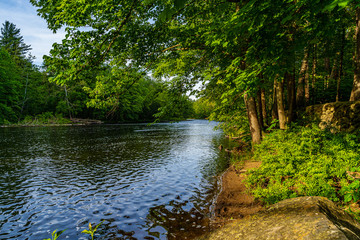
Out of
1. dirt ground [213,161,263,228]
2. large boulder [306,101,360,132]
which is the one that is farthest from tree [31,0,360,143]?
dirt ground [213,161,263,228]

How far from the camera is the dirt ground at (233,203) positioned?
6097mm

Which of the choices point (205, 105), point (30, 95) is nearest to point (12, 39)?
point (30, 95)

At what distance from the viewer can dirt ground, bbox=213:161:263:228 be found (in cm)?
610

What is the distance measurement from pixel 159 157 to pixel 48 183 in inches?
302

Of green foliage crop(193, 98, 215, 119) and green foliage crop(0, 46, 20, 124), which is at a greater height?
green foliage crop(0, 46, 20, 124)

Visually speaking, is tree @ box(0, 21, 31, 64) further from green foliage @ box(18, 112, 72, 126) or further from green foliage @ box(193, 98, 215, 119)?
green foliage @ box(193, 98, 215, 119)

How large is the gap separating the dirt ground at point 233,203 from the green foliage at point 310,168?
412 millimetres

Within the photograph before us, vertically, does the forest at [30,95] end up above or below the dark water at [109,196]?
above

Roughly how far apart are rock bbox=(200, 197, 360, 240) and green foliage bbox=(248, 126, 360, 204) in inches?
47.5

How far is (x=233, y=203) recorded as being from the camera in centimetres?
705

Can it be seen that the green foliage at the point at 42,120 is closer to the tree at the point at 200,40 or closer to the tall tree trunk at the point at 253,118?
the tree at the point at 200,40

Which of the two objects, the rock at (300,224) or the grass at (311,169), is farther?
the grass at (311,169)

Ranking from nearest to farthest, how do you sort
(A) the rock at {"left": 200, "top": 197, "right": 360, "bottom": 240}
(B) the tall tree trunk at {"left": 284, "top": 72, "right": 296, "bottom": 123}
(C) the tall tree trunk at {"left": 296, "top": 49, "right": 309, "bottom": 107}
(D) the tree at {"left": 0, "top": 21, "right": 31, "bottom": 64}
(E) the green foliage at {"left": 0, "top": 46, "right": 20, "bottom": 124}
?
1. (A) the rock at {"left": 200, "top": 197, "right": 360, "bottom": 240}
2. (B) the tall tree trunk at {"left": 284, "top": 72, "right": 296, "bottom": 123}
3. (C) the tall tree trunk at {"left": 296, "top": 49, "right": 309, "bottom": 107}
4. (E) the green foliage at {"left": 0, "top": 46, "right": 20, "bottom": 124}
5. (D) the tree at {"left": 0, "top": 21, "right": 31, "bottom": 64}

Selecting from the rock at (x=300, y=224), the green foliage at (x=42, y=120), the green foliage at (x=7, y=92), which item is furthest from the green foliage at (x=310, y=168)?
the green foliage at (x=42, y=120)
